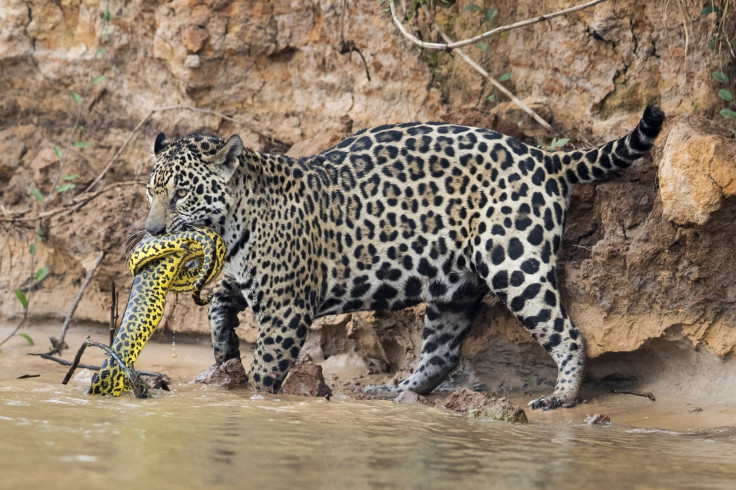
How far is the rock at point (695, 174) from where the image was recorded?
6637 mm

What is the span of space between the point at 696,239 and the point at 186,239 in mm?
3767

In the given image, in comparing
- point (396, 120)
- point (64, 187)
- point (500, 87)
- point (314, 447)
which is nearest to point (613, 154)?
point (500, 87)

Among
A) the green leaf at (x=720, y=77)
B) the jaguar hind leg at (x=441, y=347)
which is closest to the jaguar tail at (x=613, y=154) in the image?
the green leaf at (x=720, y=77)

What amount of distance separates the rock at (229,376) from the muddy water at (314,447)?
1.92ft

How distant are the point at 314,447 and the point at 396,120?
5.47m

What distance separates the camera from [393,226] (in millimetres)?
7758

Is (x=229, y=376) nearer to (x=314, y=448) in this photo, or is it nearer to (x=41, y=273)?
(x=314, y=448)

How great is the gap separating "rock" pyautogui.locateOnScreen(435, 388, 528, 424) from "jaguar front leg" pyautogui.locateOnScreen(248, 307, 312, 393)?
51.0 inches

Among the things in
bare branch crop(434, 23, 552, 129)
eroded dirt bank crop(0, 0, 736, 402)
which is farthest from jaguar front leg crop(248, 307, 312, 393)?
bare branch crop(434, 23, 552, 129)

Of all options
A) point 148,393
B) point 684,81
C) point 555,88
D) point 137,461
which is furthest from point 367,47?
point 137,461

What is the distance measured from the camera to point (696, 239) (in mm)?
7020

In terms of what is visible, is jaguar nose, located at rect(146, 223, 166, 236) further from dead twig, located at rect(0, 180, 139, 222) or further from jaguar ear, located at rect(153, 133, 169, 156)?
dead twig, located at rect(0, 180, 139, 222)

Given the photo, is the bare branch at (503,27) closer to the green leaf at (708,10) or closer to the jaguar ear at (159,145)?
the green leaf at (708,10)

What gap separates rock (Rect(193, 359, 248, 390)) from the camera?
23.9 feet
